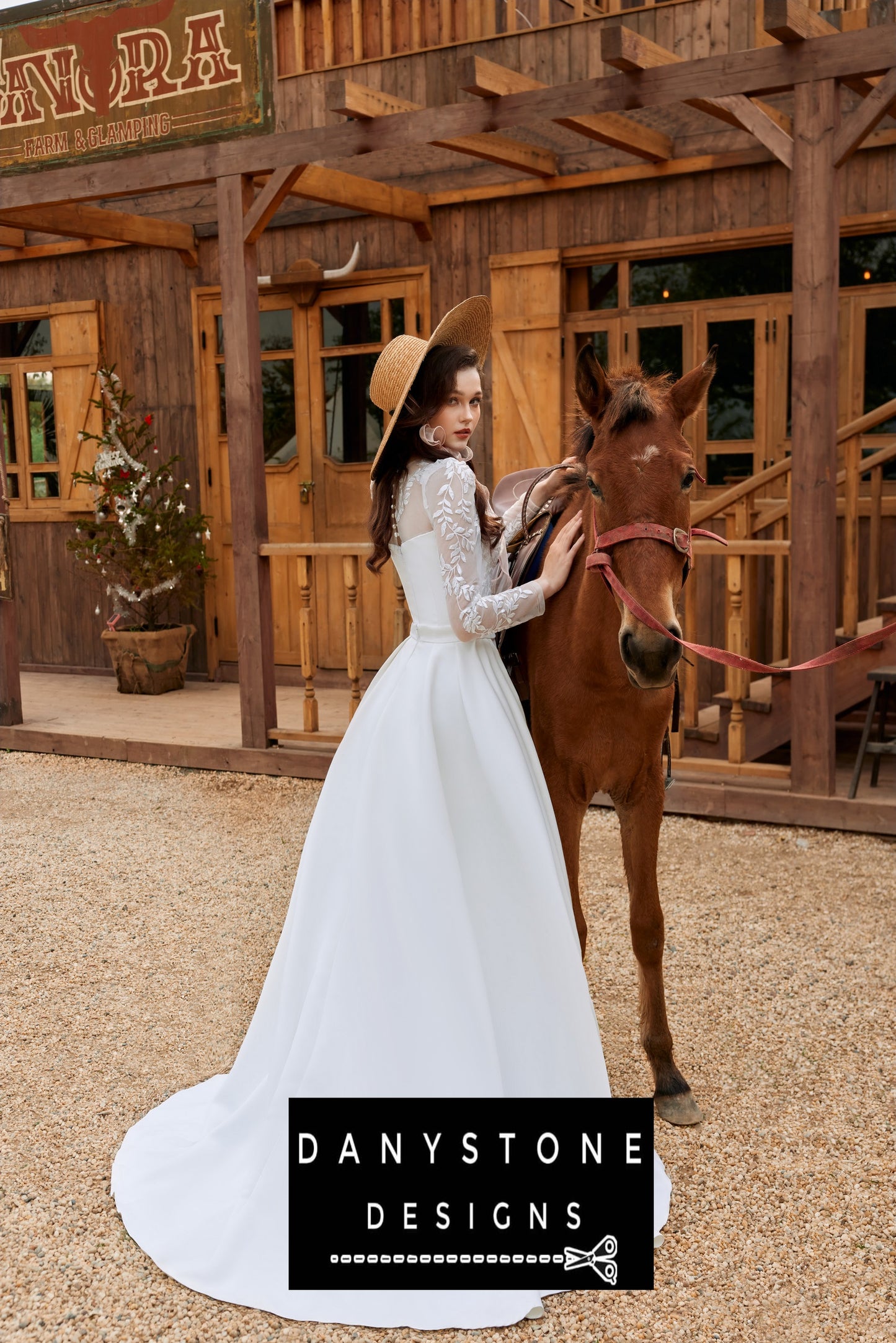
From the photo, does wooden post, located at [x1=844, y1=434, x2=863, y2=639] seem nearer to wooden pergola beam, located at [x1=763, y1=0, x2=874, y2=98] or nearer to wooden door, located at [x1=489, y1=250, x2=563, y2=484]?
wooden pergola beam, located at [x1=763, y1=0, x2=874, y2=98]

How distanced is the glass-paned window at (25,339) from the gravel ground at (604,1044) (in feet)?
15.7

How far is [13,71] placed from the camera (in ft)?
22.6

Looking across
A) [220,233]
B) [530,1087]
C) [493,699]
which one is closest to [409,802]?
[493,699]

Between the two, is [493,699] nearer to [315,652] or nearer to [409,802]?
[409,802]

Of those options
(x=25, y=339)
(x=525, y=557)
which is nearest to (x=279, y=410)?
(x=25, y=339)

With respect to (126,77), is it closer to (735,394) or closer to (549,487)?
(735,394)

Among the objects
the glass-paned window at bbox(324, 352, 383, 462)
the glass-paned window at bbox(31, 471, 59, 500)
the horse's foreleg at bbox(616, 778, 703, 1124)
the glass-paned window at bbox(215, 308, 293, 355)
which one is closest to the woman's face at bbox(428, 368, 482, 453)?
the horse's foreleg at bbox(616, 778, 703, 1124)

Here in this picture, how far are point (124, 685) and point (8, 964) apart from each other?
485cm

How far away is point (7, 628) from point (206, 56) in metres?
3.55

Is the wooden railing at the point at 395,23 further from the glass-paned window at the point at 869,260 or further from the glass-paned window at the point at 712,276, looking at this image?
the glass-paned window at the point at 869,260

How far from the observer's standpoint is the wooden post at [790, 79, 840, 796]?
4.93m

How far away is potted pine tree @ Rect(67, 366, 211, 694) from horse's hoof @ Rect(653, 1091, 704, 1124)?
6.33 m

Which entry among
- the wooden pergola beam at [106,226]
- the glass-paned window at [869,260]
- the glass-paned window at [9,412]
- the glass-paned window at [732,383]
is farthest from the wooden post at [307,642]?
the glass-paned window at [9,412]

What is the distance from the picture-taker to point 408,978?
7.99 ft
